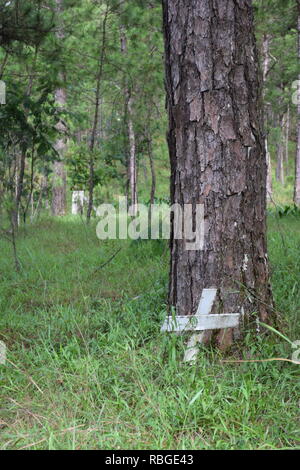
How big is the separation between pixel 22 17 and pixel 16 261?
8.30 feet

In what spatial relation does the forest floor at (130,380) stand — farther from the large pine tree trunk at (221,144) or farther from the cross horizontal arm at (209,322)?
the large pine tree trunk at (221,144)

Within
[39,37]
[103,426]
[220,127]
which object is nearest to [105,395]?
[103,426]

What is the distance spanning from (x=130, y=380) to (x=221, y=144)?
1281 mm

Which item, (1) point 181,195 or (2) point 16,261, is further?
(2) point 16,261

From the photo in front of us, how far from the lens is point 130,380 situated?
2.16 metres

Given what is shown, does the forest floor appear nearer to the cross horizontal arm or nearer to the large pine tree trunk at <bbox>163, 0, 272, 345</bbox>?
→ the cross horizontal arm

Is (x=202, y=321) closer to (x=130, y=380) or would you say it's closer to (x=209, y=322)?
(x=209, y=322)

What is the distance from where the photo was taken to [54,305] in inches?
125

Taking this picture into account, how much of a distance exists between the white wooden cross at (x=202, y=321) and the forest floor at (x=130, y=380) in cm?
6

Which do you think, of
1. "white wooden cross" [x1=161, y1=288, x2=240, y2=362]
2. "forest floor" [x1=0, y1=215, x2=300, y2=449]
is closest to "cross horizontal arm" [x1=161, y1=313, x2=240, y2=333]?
"white wooden cross" [x1=161, y1=288, x2=240, y2=362]

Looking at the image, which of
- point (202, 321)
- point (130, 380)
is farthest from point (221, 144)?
point (130, 380)

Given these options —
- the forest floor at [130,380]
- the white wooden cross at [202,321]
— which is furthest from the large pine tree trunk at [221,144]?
the forest floor at [130,380]

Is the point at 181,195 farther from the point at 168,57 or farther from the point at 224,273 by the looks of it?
the point at 168,57
